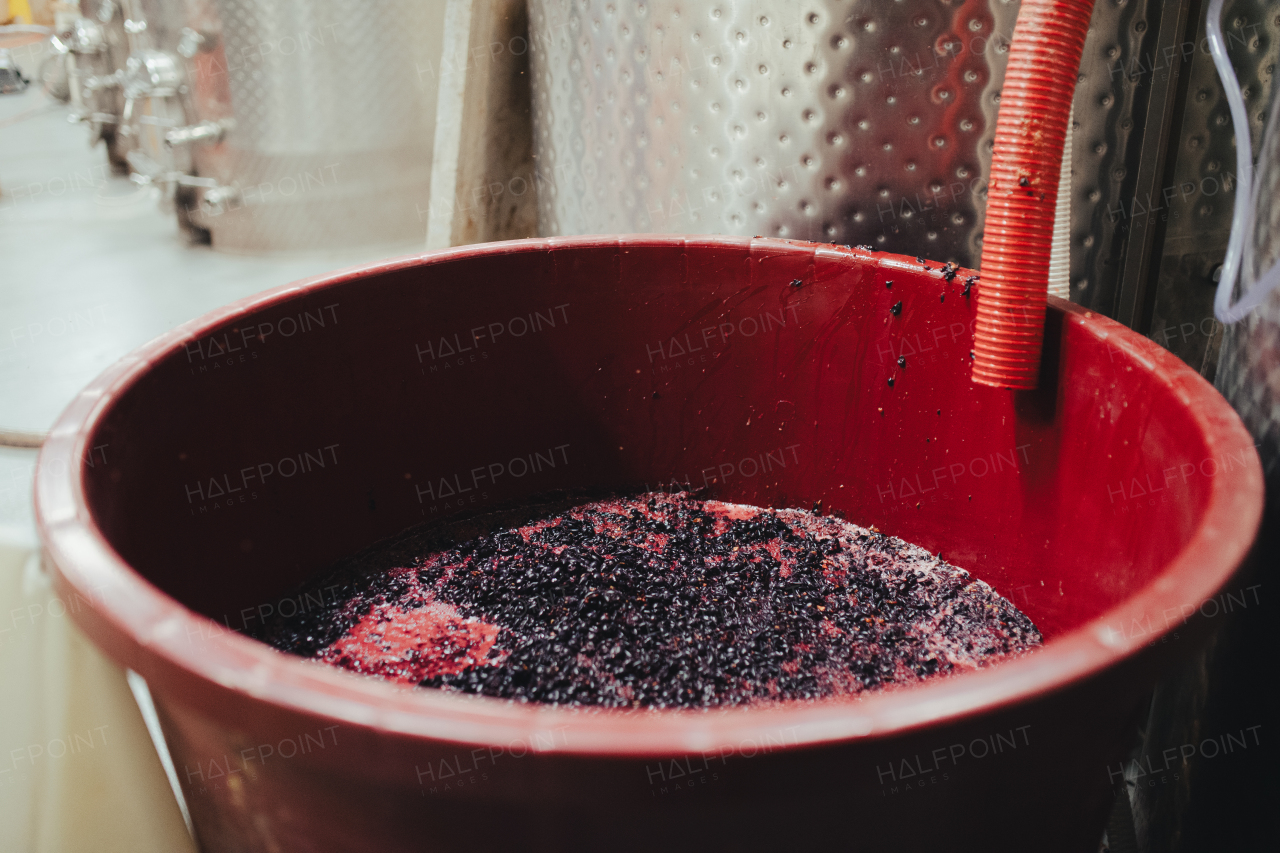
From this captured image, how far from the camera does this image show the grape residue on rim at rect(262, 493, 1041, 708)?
0.85 m

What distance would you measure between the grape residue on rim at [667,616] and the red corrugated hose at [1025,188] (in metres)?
0.29

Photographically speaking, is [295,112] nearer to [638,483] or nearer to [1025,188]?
[638,483]

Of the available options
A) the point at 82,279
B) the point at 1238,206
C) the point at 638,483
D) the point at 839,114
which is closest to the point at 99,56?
the point at 82,279

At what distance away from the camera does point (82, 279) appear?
2.41 meters

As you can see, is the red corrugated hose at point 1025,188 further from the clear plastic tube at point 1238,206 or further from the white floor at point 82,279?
the white floor at point 82,279

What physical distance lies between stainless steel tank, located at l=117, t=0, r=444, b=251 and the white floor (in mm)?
104

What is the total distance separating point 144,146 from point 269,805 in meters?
2.95

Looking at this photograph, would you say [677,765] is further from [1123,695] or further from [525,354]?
[525,354]

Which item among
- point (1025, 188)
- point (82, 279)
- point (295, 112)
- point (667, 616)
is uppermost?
point (1025, 188)

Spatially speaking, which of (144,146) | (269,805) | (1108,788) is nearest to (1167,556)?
(1108,788)

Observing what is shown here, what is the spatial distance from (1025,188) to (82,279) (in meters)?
2.52

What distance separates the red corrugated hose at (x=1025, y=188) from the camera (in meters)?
0.74

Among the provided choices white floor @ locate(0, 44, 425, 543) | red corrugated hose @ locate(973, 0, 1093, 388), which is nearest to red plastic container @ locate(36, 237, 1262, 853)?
red corrugated hose @ locate(973, 0, 1093, 388)

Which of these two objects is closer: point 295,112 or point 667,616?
point 667,616
